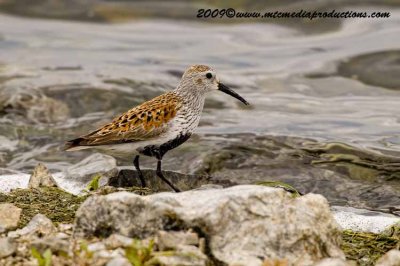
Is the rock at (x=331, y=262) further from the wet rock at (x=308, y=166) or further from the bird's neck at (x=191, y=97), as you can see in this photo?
the wet rock at (x=308, y=166)

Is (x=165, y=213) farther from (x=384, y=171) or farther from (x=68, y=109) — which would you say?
(x=68, y=109)

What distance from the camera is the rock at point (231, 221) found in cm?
534

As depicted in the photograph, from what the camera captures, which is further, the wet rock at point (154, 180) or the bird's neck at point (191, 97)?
the bird's neck at point (191, 97)

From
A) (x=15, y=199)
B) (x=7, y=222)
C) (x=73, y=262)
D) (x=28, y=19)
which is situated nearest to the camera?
(x=73, y=262)

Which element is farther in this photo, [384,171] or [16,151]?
[16,151]

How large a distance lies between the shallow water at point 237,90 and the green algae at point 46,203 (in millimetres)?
3523

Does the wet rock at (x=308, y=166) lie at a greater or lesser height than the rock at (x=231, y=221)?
lesser

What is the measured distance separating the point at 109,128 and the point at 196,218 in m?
3.15

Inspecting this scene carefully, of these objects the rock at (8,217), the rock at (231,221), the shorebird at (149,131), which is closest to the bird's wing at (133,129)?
the shorebird at (149,131)

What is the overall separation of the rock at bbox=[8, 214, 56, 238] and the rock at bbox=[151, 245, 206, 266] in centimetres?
105

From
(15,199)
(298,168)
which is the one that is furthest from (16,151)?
(15,199)

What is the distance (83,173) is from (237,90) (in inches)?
247

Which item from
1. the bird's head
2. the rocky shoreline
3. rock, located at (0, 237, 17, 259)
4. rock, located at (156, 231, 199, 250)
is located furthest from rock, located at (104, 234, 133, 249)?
the bird's head

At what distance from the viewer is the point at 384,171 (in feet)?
34.8
